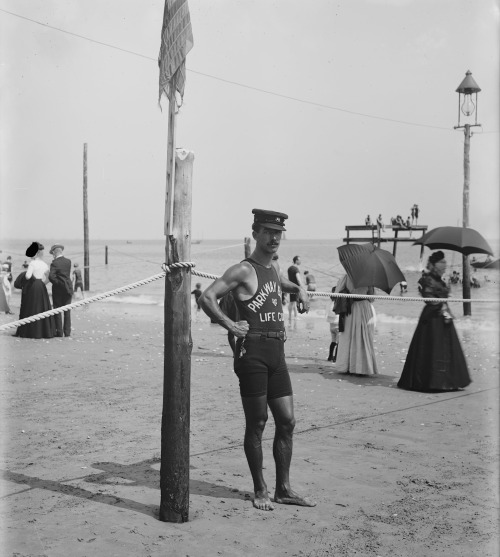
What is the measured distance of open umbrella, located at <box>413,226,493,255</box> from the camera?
10.7 meters

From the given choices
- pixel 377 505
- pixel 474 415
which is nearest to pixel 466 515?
pixel 377 505

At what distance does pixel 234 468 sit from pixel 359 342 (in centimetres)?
526

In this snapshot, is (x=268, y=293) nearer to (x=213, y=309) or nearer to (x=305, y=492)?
(x=213, y=309)

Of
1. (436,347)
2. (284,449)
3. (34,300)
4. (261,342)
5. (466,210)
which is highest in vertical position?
(466,210)

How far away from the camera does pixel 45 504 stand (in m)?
A: 5.14

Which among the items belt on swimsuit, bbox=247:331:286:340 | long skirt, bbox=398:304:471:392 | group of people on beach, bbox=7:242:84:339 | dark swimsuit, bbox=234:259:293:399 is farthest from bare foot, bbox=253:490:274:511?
group of people on beach, bbox=7:242:84:339

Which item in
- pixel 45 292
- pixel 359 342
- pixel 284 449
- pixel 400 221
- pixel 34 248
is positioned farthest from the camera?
pixel 400 221

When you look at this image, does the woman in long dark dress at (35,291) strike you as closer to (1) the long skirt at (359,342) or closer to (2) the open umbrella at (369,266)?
(1) the long skirt at (359,342)

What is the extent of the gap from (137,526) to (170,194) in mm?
2096

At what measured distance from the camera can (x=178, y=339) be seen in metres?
5.00

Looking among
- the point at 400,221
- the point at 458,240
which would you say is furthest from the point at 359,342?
the point at 400,221

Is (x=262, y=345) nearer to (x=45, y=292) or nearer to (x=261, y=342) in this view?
(x=261, y=342)

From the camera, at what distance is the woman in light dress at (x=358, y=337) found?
435 inches

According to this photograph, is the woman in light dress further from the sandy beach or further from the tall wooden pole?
the tall wooden pole
